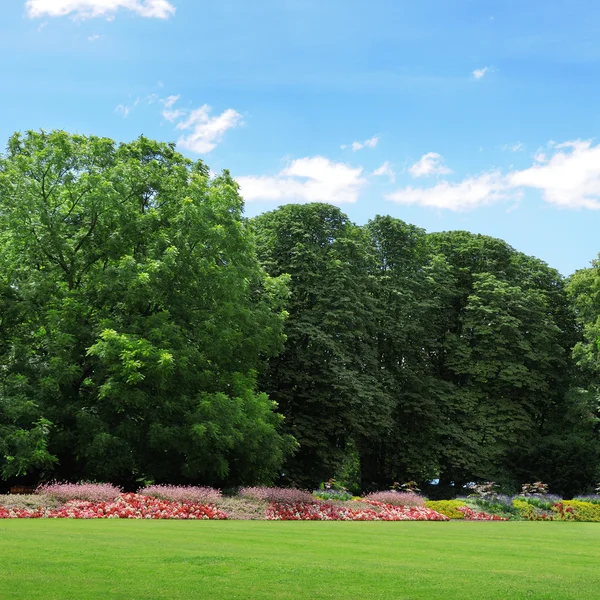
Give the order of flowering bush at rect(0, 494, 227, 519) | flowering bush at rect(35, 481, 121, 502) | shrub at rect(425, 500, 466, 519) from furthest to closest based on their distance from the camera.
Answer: shrub at rect(425, 500, 466, 519) → flowering bush at rect(35, 481, 121, 502) → flowering bush at rect(0, 494, 227, 519)

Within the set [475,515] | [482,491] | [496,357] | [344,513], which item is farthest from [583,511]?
[496,357]

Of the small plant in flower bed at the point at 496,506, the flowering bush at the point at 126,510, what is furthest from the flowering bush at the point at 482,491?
the flowering bush at the point at 126,510

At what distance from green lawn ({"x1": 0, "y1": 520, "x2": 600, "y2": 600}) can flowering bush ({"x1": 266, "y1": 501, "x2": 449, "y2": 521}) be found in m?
6.35

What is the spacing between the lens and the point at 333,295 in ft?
112

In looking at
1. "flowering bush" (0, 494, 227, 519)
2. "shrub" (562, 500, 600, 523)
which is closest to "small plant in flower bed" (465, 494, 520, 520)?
"shrub" (562, 500, 600, 523)

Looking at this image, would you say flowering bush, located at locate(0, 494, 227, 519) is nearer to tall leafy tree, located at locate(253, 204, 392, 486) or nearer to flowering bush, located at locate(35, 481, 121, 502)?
flowering bush, located at locate(35, 481, 121, 502)

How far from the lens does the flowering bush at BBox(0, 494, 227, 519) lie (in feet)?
54.6

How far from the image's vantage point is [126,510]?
17734mm

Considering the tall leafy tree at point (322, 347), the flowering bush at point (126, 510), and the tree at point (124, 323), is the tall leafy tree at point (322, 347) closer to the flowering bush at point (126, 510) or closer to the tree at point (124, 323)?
the tree at point (124, 323)

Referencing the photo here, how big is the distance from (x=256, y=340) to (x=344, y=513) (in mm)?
7369

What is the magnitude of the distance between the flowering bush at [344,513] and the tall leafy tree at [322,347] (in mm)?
8498

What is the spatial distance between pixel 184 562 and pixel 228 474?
16.7 meters

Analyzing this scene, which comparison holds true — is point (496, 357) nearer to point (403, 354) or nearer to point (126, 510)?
point (403, 354)

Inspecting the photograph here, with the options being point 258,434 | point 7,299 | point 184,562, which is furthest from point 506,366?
point 184,562
